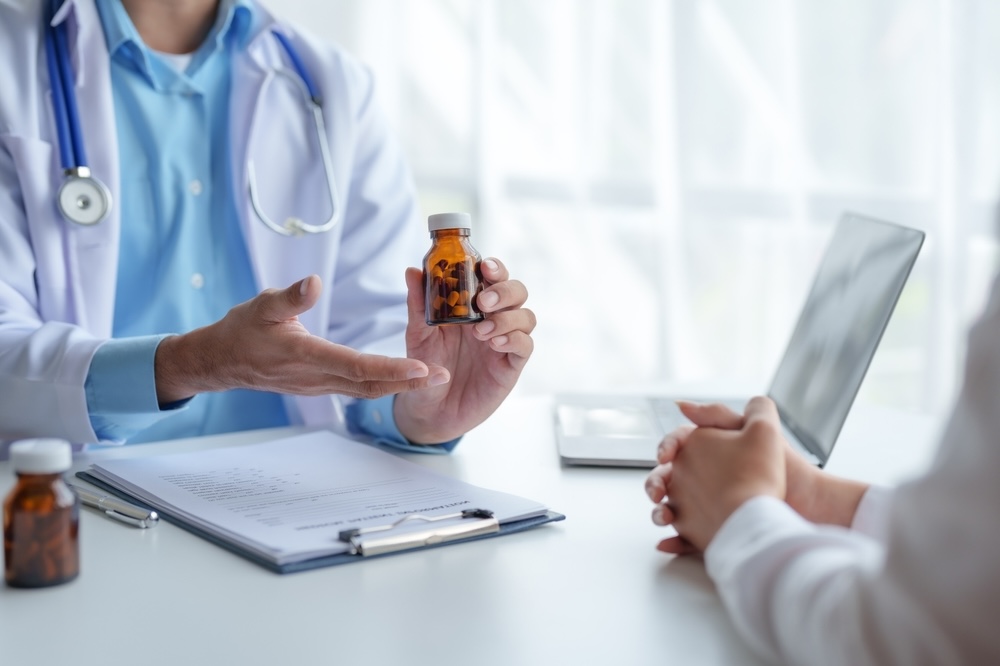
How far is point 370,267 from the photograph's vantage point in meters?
1.56

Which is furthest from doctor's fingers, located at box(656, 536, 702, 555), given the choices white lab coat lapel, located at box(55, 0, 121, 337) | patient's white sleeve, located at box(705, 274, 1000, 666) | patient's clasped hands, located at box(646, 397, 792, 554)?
white lab coat lapel, located at box(55, 0, 121, 337)

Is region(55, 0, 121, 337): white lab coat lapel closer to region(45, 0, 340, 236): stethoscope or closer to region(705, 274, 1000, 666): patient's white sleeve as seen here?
region(45, 0, 340, 236): stethoscope

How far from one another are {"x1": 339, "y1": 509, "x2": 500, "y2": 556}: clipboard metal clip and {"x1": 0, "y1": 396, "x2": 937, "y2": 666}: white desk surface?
11 millimetres

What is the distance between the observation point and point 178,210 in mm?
1484

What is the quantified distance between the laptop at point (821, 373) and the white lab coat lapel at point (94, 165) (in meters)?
0.68

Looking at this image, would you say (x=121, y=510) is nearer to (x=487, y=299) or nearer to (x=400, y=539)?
(x=400, y=539)

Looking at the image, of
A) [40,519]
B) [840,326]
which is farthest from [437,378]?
[840,326]

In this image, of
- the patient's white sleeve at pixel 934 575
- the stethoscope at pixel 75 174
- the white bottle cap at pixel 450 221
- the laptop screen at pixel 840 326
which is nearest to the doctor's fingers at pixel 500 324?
the white bottle cap at pixel 450 221

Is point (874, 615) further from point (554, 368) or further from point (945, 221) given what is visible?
point (554, 368)

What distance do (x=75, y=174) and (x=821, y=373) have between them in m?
1.03

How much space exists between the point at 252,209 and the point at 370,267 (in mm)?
208

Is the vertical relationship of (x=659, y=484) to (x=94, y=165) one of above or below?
below

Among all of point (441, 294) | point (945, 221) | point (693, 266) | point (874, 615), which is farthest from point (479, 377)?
point (693, 266)

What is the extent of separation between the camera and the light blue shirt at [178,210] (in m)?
1.46
